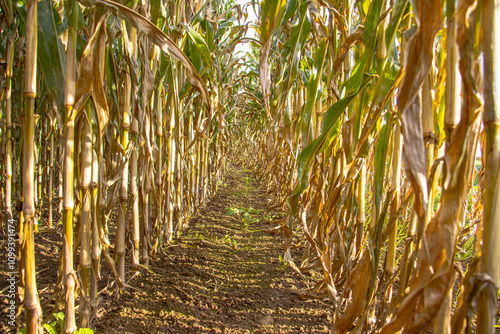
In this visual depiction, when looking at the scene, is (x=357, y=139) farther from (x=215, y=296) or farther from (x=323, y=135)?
(x=215, y=296)

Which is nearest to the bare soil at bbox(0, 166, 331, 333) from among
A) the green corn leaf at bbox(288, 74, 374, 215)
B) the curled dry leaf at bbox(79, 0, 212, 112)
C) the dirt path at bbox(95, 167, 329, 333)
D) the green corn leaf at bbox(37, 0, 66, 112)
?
the dirt path at bbox(95, 167, 329, 333)

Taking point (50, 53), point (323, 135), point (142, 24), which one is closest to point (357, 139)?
point (323, 135)

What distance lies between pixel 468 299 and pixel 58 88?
0.87m

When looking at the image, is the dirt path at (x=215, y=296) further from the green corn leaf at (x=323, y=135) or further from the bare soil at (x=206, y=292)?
the green corn leaf at (x=323, y=135)

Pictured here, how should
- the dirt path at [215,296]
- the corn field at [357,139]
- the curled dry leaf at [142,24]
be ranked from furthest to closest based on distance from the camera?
the dirt path at [215,296] → the curled dry leaf at [142,24] → the corn field at [357,139]

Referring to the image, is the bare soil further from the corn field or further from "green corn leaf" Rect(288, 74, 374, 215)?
"green corn leaf" Rect(288, 74, 374, 215)

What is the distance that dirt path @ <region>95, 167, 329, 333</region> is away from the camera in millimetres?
1014

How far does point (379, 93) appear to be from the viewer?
72 cm

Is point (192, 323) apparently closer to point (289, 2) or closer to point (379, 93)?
point (379, 93)

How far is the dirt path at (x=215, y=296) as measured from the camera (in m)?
1.01

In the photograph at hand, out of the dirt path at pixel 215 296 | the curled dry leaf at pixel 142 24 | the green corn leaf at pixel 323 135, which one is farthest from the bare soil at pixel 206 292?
the curled dry leaf at pixel 142 24

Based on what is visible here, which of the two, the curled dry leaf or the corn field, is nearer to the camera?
the corn field

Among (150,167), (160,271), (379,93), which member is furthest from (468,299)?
(160,271)

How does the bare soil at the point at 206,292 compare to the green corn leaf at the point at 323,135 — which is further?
the bare soil at the point at 206,292
